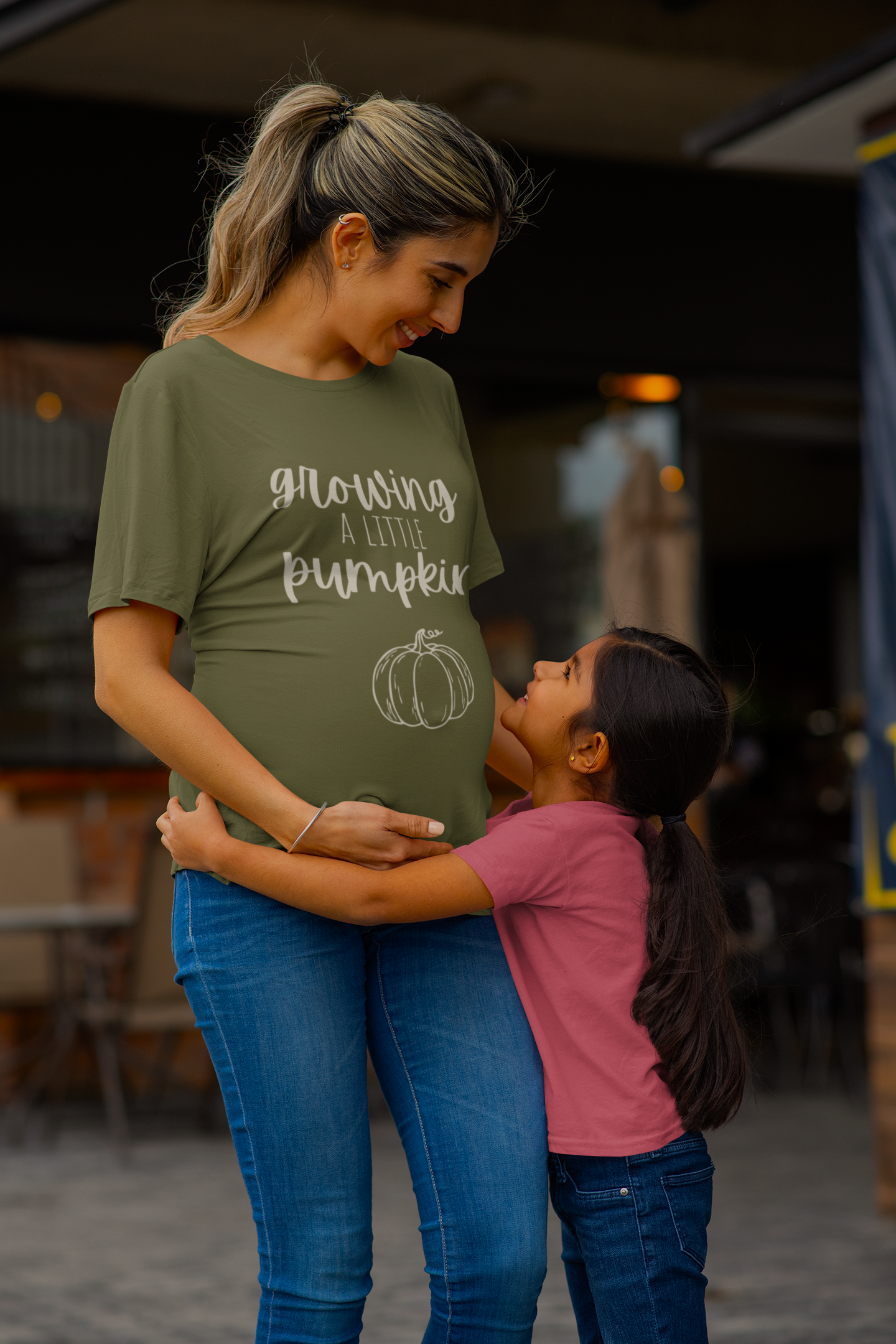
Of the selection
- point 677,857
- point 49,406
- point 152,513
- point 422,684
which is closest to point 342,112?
point 152,513

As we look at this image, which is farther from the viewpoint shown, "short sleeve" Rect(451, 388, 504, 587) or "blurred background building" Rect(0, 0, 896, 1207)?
"blurred background building" Rect(0, 0, 896, 1207)

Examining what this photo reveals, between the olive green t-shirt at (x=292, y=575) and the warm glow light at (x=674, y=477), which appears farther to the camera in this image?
the warm glow light at (x=674, y=477)

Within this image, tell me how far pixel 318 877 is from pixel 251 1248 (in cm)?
283

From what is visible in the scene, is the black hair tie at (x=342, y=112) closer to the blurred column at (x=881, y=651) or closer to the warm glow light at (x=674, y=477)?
the blurred column at (x=881, y=651)

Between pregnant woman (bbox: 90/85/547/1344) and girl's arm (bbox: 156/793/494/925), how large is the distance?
23mm

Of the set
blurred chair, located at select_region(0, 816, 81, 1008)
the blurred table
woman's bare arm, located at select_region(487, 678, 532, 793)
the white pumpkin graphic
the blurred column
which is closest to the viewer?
the white pumpkin graphic

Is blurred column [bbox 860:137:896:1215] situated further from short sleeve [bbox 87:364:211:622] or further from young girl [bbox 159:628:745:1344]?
short sleeve [bbox 87:364:211:622]

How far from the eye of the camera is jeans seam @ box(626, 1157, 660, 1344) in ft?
5.90

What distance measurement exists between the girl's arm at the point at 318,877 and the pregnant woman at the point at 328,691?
0.08 ft

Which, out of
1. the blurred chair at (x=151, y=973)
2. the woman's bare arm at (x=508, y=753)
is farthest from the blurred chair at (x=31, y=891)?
the woman's bare arm at (x=508, y=753)

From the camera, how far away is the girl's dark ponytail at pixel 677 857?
1.85 m

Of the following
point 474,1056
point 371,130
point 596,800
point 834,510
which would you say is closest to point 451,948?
point 474,1056

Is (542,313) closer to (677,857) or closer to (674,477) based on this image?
→ (674,477)

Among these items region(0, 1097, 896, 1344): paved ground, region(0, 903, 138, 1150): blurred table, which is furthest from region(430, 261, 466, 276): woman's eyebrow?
region(0, 903, 138, 1150): blurred table
